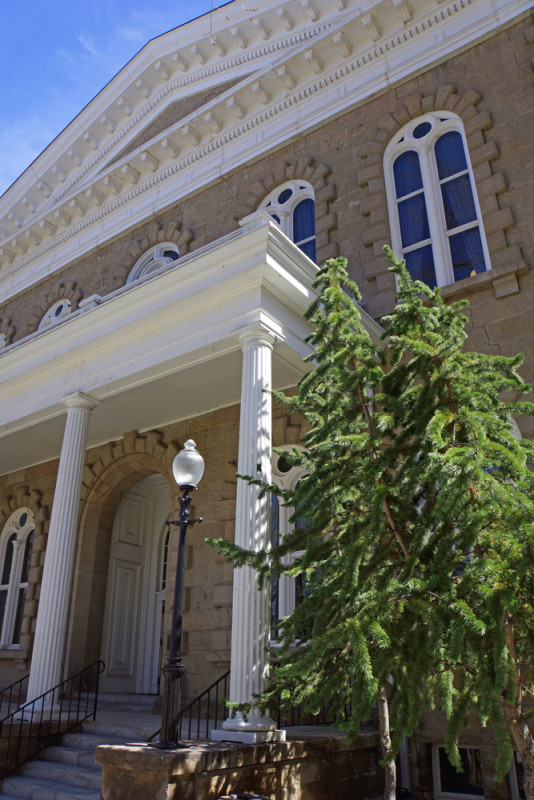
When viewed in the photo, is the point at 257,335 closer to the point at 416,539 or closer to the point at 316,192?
the point at 416,539

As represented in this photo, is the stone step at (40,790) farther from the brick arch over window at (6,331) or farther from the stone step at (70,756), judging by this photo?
the brick arch over window at (6,331)

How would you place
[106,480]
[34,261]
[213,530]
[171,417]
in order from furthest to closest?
1. [34,261]
2. [106,480]
3. [171,417]
4. [213,530]

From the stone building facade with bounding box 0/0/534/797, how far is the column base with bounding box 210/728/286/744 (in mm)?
444

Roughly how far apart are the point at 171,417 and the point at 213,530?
8.05ft

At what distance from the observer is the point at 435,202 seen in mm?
11305

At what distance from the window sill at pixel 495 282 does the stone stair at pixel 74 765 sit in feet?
24.3

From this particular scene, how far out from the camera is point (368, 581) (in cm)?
496

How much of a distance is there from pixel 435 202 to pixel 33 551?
11.1 metres

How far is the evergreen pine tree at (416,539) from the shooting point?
13.4 ft

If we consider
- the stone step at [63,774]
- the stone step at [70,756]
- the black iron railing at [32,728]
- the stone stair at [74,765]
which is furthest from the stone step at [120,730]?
the stone step at [63,774]

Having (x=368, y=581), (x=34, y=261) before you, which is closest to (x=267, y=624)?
(x=368, y=581)

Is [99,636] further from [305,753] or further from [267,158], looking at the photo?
[267,158]

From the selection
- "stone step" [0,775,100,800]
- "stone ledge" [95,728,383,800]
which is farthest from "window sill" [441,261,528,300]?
"stone step" [0,775,100,800]

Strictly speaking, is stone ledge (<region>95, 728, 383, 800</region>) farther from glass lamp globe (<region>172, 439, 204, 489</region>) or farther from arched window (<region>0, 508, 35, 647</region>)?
arched window (<region>0, 508, 35, 647</region>)
